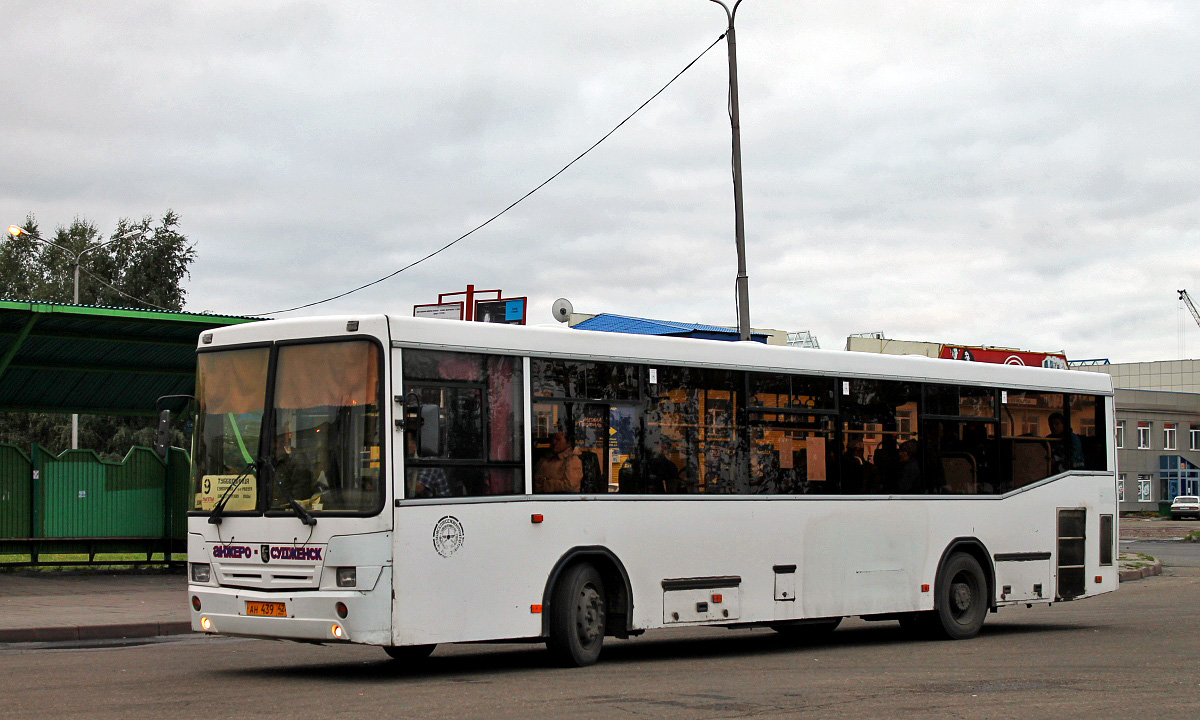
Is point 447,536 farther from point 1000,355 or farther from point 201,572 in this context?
point 1000,355

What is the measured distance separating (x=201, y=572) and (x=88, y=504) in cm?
1448

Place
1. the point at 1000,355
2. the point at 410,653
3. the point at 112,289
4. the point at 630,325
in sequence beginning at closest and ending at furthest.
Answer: the point at 410,653, the point at 1000,355, the point at 630,325, the point at 112,289

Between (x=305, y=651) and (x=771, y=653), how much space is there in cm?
478

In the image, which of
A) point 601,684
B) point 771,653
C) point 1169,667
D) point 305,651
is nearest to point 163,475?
point 305,651

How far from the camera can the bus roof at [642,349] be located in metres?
11.6

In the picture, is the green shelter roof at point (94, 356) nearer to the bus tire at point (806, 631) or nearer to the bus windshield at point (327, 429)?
the bus tire at point (806, 631)

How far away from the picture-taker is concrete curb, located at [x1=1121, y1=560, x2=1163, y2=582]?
2909 cm

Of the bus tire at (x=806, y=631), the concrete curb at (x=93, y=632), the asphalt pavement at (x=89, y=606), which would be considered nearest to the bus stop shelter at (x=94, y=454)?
the asphalt pavement at (x=89, y=606)

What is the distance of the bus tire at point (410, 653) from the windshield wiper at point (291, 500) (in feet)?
5.74

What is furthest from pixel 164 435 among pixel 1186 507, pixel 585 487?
pixel 1186 507

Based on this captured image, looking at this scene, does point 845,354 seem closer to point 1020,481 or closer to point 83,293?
point 1020,481

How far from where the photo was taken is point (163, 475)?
86.2 feet

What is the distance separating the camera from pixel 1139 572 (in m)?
29.6

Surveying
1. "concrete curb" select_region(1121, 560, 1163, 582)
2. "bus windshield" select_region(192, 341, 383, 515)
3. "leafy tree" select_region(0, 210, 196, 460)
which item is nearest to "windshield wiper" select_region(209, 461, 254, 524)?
"bus windshield" select_region(192, 341, 383, 515)
